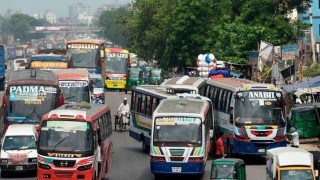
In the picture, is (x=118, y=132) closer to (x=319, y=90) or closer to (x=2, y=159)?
(x=319, y=90)

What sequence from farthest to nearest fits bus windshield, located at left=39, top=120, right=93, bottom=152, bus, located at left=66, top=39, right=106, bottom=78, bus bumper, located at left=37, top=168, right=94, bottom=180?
bus, located at left=66, top=39, right=106, bottom=78
bus windshield, located at left=39, top=120, right=93, bottom=152
bus bumper, located at left=37, top=168, right=94, bottom=180

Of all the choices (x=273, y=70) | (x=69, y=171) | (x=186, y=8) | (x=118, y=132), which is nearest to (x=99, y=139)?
(x=69, y=171)

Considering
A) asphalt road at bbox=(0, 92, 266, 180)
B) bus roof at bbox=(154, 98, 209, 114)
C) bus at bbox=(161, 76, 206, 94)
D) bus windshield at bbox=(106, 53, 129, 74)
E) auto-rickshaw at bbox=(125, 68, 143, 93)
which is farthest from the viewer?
bus windshield at bbox=(106, 53, 129, 74)

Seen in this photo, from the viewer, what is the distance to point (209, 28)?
74750mm

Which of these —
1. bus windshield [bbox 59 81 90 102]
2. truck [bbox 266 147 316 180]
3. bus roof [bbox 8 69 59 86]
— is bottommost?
truck [bbox 266 147 316 180]

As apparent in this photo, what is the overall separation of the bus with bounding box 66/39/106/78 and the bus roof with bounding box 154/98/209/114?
2740cm

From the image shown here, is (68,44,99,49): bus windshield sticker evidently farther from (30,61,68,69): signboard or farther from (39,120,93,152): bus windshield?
(39,120,93,152): bus windshield

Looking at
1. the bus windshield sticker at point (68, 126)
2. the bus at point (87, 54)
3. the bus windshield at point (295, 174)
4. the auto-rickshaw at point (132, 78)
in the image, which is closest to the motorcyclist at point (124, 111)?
the bus at point (87, 54)

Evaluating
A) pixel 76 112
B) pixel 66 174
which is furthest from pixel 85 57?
pixel 66 174

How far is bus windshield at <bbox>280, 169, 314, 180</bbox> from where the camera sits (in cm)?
2425

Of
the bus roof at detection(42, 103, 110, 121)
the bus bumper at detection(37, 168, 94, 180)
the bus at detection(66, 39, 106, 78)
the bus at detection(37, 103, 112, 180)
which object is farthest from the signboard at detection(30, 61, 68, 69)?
the bus bumper at detection(37, 168, 94, 180)

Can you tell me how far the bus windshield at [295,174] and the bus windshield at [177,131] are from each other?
5.91m

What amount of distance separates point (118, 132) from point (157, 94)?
9793mm

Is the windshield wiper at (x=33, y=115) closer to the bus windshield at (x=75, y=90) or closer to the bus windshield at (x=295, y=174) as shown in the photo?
the bus windshield at (x=75, y=90)
